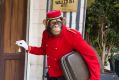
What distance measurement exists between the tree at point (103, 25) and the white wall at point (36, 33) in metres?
2.58

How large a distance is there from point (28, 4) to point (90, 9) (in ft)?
8.69

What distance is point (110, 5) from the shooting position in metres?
8.82

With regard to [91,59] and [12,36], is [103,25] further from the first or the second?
[91,59]

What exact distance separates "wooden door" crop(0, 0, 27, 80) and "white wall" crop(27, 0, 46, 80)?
14 centimetres

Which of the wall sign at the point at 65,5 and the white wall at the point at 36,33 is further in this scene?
the white wall at the point at 36,33

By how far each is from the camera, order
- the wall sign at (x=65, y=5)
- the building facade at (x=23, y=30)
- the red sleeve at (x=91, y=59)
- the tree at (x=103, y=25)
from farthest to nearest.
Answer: the tree at (x=103, y=25) < the building facade at (x=23, y=30) < the wall sign at (x=65, y=5) < the red sleeve at (x=91, y=59)

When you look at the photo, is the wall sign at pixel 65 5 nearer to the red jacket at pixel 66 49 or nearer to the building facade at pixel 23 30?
the building facade at pixel 23 30

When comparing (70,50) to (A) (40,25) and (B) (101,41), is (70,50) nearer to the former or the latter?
(A) (40,25)

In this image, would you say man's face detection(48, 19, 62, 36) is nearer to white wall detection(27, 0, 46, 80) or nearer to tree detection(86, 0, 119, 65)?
white wall detection(27, 0, 46, 80)

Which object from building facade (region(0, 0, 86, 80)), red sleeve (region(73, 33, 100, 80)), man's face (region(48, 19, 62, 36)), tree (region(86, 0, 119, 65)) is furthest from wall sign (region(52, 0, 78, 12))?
tree (region(86, 0, 119, 65))

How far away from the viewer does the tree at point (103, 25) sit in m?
8.62

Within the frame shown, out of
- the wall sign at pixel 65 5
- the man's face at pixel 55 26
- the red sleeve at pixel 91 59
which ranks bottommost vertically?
the red sleeve at pixel 91 59

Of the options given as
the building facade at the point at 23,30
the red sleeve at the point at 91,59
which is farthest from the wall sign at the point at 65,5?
the red sleeve at the point at 91,59

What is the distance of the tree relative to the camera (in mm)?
8625
